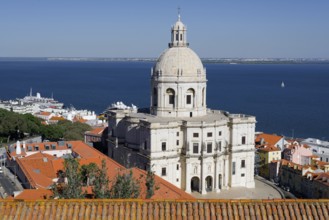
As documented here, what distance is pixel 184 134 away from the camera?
3675cm

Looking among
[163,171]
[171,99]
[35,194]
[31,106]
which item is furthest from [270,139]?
[31,106]

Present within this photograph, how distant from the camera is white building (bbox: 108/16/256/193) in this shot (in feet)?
119

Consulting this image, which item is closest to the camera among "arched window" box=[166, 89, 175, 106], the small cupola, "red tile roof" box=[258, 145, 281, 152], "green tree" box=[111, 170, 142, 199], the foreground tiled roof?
the foreground tiled roof

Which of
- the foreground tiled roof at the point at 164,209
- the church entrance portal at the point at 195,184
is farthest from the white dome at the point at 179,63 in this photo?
the foreground tiled roof at the point at 164,209

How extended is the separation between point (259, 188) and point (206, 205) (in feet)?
98.0

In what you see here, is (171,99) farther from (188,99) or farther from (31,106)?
(31,106)

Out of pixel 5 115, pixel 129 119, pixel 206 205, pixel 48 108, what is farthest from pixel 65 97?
pixel 206 205

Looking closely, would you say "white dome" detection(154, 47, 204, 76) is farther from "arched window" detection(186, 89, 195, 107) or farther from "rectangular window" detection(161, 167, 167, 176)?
"rectangular window" detection(161, 167, 167, 176)

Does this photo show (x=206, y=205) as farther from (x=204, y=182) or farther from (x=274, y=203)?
(x=204, y=182)

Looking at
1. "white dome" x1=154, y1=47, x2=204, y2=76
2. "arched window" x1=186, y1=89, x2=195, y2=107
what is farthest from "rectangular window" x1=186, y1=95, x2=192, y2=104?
"white dome" x1=154, y1=47, x2=204, y2=76

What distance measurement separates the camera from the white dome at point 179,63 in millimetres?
38781

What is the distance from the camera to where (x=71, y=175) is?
2033 centimetres

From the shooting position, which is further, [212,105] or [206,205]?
[212,105]

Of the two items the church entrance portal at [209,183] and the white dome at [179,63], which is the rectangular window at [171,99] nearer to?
the white dome at [179,63]
